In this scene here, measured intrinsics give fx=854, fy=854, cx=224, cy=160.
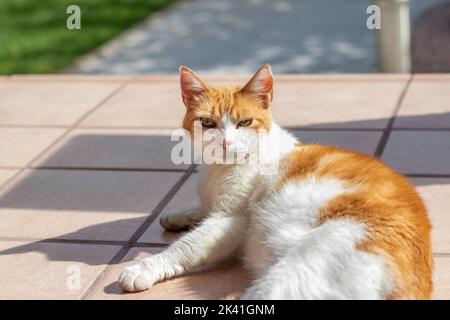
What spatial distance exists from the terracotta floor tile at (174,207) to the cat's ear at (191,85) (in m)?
0.62

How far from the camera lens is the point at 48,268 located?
3381 millimetres

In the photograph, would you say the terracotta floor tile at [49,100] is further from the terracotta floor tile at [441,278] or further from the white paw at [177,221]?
the terracotta floor tile at [441,278]

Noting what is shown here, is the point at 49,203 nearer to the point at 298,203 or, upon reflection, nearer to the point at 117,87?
the point at 298,203

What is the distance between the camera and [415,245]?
2.78 meters

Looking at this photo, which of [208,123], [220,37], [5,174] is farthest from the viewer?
[220,37]

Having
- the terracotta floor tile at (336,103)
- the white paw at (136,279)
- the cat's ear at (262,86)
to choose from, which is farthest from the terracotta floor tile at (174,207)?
the terracotta floor tile at (336,103)

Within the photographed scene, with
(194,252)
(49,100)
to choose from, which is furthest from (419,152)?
(49,100)

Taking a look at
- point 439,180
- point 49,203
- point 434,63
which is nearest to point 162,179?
point 49,203

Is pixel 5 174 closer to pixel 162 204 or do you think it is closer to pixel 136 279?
pixel 162 204

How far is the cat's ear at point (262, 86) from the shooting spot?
10.6ft

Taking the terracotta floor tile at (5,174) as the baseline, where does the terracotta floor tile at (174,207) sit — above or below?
below

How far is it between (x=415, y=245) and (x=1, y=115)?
3.45 meters

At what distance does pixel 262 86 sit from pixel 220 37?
5030 mm

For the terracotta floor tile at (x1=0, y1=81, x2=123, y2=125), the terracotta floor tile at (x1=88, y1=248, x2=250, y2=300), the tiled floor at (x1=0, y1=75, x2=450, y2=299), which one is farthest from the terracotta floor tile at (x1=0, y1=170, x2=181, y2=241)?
the terracotta floor tile at (x1=0, y1=81, x2=123, y2=125)
